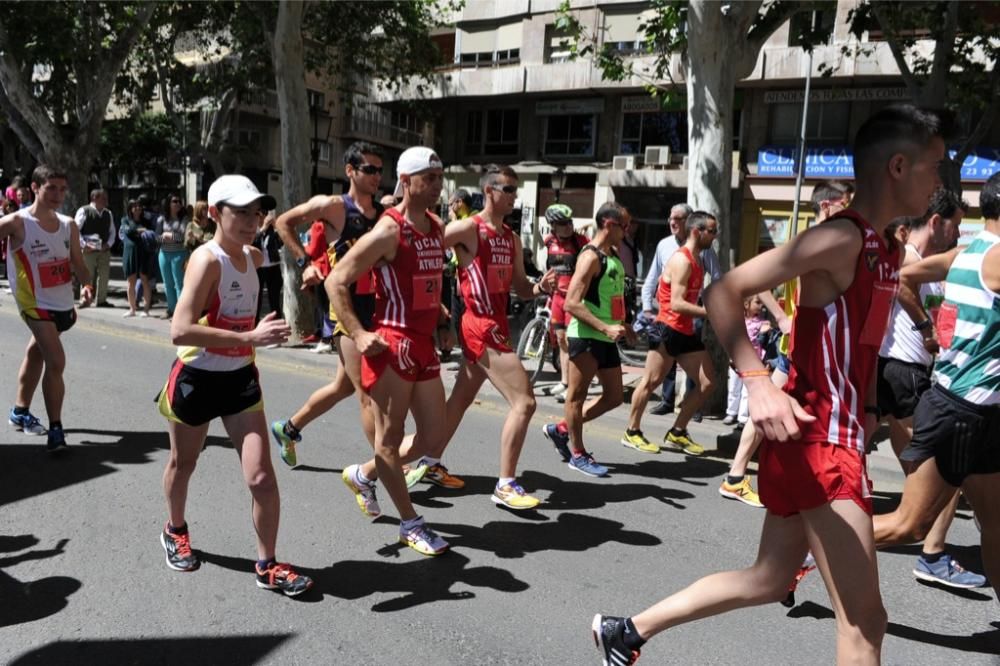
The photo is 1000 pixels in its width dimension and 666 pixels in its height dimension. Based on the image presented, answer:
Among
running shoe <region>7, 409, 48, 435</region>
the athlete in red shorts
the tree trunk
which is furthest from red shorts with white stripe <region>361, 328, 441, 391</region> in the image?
the tree trunk

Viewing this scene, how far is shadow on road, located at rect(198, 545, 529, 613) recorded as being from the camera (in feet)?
12.2

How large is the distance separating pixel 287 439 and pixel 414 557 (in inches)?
71.4

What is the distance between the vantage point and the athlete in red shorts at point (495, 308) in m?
4.87

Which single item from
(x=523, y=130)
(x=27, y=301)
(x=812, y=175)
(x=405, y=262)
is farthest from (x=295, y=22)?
(x=523, y=130)

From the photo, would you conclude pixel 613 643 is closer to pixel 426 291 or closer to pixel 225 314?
pixel 426 291

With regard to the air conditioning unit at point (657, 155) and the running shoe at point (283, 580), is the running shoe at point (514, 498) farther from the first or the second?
the air conditioning unit at point (657, 155)

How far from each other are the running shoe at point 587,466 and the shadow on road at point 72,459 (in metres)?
2.57

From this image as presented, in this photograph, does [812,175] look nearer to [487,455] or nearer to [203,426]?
[487,455]

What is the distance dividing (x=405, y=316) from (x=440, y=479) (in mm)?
1580

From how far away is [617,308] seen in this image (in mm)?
6031

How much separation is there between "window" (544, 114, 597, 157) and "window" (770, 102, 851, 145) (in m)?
6.38

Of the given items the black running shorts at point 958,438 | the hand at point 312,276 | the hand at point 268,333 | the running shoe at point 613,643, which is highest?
the hand at point 312,276

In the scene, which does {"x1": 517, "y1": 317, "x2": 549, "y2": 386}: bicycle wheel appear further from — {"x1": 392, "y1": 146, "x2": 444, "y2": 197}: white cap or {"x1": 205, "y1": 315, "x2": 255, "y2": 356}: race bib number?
{"x1": 205, "y1": 315, "x2": 255, "y2": 356}: race bib number

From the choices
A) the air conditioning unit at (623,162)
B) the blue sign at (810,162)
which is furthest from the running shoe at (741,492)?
the air conditioning unit at (623,162)
